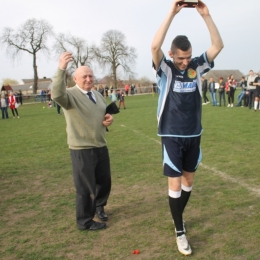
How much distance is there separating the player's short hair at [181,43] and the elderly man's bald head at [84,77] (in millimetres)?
1126

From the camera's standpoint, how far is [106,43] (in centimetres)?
6353

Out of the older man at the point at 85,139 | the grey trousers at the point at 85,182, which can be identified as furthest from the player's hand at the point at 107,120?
the grey trousers at the point at 85,182

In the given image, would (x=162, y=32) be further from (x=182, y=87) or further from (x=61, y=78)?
(x=61, y=78)

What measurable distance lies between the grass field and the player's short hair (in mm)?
2128

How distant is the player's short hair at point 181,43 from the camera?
313 centimetres

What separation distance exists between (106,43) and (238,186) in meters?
62.0

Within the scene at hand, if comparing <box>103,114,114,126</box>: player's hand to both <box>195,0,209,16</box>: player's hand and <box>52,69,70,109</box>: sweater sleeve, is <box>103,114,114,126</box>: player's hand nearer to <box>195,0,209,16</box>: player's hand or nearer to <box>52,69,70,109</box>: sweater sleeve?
<box>52,69,70,109</box>: sweater sleeve

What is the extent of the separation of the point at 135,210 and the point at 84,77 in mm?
2016

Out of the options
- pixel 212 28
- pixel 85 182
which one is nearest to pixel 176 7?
pixel 212 28

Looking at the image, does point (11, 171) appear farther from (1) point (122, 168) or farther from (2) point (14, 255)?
(2) point (14, 255)

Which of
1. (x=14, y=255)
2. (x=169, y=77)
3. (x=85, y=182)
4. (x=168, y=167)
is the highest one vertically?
(x=169, y=77)

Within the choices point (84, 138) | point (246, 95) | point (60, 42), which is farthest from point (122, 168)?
point (60, 42)

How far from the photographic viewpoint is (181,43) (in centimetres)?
314

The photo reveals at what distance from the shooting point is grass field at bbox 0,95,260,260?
331cm
